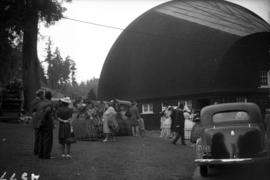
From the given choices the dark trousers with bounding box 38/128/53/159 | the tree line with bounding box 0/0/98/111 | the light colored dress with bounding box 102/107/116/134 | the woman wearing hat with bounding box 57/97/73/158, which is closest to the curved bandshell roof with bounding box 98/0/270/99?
the tree line with bounding box 0/0/98/111

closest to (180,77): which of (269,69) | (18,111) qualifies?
(269,69)

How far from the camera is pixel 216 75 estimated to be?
34.2 metres

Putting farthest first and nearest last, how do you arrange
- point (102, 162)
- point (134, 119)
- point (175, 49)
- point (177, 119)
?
point (175, 49), point (134, 119), point (177, 119), point (102, 162)

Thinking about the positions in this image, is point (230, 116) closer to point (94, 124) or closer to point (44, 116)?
point (44, 116)

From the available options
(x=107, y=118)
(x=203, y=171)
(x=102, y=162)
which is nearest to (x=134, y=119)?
(x=107, y=118)

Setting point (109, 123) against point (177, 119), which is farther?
point (177, 119)

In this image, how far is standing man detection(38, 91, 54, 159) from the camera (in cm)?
1172

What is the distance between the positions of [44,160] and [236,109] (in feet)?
18.2

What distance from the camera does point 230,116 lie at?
463 inches

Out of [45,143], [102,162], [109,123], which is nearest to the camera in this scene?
[45,143]

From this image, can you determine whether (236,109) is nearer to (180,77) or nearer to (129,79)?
(180,77)

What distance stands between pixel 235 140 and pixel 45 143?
5.20 meters

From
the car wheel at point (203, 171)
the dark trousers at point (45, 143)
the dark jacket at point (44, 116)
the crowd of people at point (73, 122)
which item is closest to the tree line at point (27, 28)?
the crowd of people at point (73, 122)

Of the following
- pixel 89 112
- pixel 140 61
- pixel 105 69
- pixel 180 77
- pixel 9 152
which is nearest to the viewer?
pixel 9 152
